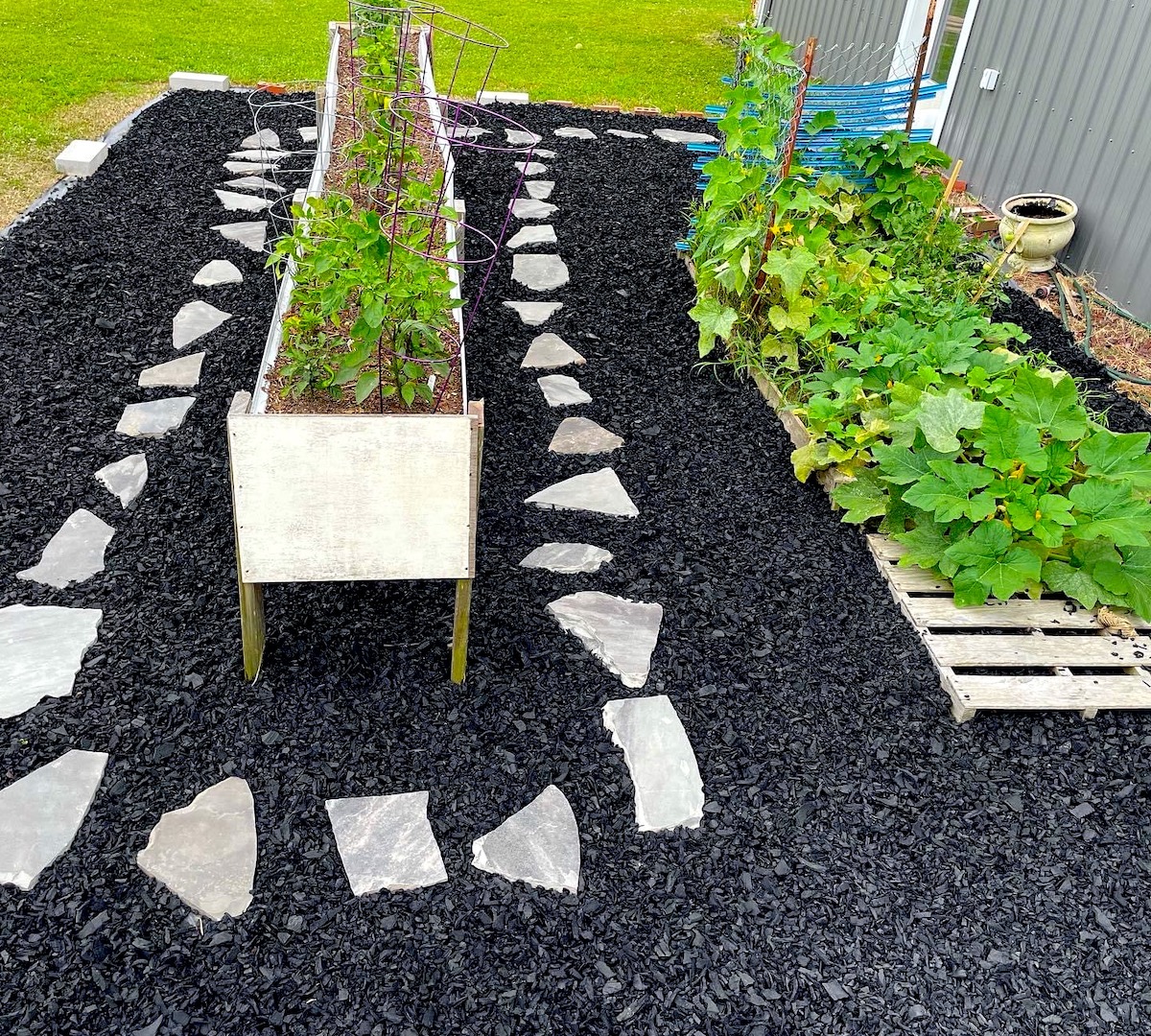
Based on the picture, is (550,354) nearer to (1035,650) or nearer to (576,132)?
(1035,650)

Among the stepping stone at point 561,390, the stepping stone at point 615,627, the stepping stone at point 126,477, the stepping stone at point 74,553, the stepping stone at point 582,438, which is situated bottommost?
the stepping stone at point 74,553

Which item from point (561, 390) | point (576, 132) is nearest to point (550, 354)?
point (561, 390)

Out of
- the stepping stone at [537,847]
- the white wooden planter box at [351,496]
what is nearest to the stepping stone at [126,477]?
the white wooden planter box at [351,496]

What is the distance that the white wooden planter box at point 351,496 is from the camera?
1884 millimetres

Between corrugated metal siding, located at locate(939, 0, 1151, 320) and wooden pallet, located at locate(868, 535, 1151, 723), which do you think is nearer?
wooden pallet, located at locate(868, 535, 1151, 723)

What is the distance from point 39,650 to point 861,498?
228cm

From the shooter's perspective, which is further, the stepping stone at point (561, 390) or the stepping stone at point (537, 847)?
the stepping stone at point (561, 390)

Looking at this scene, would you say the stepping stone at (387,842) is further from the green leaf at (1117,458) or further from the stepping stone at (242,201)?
the stepping stone at (242,201)

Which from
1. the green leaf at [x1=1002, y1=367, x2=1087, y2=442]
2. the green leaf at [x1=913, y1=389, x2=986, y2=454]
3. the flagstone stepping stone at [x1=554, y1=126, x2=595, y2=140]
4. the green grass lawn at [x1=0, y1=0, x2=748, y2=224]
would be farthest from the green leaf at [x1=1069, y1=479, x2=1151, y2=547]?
the green grass lawn at [x1=0, y1=0, x2=748, y2=224]

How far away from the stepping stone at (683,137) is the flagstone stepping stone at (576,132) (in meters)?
0.47

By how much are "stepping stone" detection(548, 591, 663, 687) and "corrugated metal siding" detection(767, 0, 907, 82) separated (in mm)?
5747

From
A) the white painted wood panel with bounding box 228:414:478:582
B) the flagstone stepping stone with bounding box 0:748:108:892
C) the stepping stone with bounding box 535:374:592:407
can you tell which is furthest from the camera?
the stepping stone with bounding box 535:374:592:407

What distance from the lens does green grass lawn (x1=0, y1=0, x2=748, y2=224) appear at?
222 inches

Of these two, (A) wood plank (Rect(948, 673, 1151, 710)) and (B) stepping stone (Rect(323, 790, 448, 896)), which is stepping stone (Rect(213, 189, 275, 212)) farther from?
(A) wood plank (Rect(948, 673, 1151, 710))
